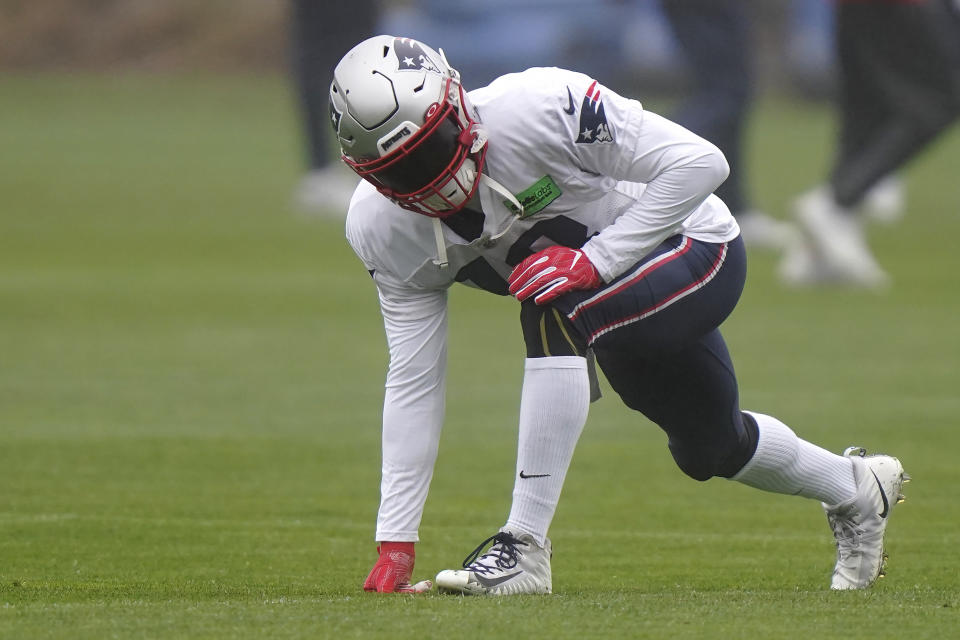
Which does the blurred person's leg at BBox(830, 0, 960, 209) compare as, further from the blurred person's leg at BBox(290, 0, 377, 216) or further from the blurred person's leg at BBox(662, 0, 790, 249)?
the blurred person's leg at BBox(290, 0, 377, 216)

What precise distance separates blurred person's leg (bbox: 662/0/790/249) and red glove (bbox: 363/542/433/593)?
1142 centimetres

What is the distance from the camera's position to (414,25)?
90.9 feet

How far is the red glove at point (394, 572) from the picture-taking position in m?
4.36

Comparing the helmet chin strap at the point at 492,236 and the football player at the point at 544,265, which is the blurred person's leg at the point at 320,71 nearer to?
the football player at the point at 544,265

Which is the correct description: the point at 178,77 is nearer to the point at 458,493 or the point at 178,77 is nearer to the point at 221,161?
the point at 221,161

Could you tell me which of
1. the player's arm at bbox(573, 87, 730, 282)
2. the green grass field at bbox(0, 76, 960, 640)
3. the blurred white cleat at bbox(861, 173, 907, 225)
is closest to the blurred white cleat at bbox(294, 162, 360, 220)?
the green grass field at bbox(0, 76, 960, 640)

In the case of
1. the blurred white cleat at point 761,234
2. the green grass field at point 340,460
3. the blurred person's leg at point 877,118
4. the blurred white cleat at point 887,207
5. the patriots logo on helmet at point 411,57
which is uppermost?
the patriots logo on helmet at point 411,57

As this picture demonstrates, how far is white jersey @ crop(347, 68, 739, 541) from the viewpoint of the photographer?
424 centimetres

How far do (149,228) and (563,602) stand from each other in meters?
14.1

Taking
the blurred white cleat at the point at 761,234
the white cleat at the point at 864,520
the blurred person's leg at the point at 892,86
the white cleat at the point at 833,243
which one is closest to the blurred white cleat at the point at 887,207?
the blurred white cleat at the point at 761,234

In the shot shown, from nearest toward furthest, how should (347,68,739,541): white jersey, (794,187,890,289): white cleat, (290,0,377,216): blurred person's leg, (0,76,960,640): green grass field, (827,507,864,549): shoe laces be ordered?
(0,76,960,640): green grass field, (347,68,739,541): white jersey, (827,507,864,549): shoe laces, (794,187,890,289): white cleat, (290,0,377,216): blurred person's leg

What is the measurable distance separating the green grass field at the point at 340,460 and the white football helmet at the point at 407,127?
962mm

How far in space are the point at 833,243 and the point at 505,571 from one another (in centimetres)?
989

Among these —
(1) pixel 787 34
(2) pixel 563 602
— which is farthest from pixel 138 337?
(1) pixel 787 34
